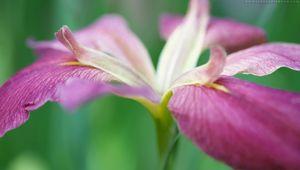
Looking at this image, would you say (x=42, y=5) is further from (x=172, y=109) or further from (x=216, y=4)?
(x=172, y=109)

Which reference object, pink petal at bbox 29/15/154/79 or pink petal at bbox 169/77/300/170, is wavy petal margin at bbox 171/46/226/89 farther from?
pink petal at bbox 29/15/154/79

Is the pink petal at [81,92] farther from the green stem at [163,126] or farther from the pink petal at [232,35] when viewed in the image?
the pink petal at [232,35]

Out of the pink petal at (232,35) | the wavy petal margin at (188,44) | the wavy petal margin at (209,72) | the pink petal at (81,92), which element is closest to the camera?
the pink petal at (81,92)

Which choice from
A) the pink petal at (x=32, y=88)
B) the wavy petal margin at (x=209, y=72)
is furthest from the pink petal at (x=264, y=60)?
the pink petal at (x=32, y=88)

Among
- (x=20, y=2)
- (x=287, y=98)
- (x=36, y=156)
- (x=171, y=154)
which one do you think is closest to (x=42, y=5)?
(x=20, y=2)

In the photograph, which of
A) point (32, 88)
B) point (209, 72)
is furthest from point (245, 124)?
point (32, 88)

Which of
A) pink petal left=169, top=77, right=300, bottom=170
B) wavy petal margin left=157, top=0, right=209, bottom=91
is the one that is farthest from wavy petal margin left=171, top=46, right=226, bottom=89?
wavy petal margin left=157, top=0, right=209, bottom=91
